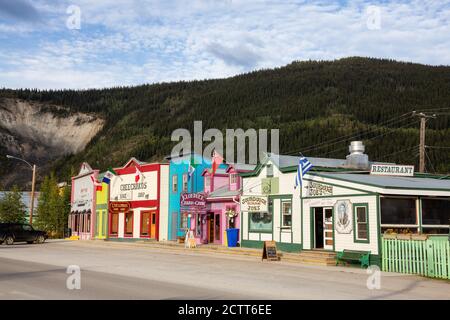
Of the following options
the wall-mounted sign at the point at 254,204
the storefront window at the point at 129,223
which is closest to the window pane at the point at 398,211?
the wall-mounted sign at the point at 254,204

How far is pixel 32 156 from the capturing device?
516 ft

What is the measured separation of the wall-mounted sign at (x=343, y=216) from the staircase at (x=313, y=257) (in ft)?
3.76

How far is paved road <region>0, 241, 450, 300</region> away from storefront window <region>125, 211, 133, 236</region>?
79.8 feet

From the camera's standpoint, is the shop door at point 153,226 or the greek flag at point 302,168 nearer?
the greek flag at point 302,168

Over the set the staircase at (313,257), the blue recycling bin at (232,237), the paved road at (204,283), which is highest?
the blue recycling bin at (232,237)

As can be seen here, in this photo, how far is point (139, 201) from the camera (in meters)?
44.1

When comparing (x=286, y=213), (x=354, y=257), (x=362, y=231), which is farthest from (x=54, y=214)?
(x=354, y=257)

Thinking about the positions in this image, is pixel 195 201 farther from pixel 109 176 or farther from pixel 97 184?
pixel 97 184

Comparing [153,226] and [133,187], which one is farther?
[133,187]

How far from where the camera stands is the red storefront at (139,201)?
4144 centimetres

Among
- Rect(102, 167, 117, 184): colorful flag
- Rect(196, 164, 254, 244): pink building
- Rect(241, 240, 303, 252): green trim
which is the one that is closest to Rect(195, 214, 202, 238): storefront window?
Rect(196, 164, 254, 244): pink building

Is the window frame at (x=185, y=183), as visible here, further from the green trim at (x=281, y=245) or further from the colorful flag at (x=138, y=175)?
the green trim at (x=281, y=245)

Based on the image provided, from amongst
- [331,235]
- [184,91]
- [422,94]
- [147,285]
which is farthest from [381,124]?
[147,285]

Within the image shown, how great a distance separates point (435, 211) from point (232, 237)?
40.9ft
